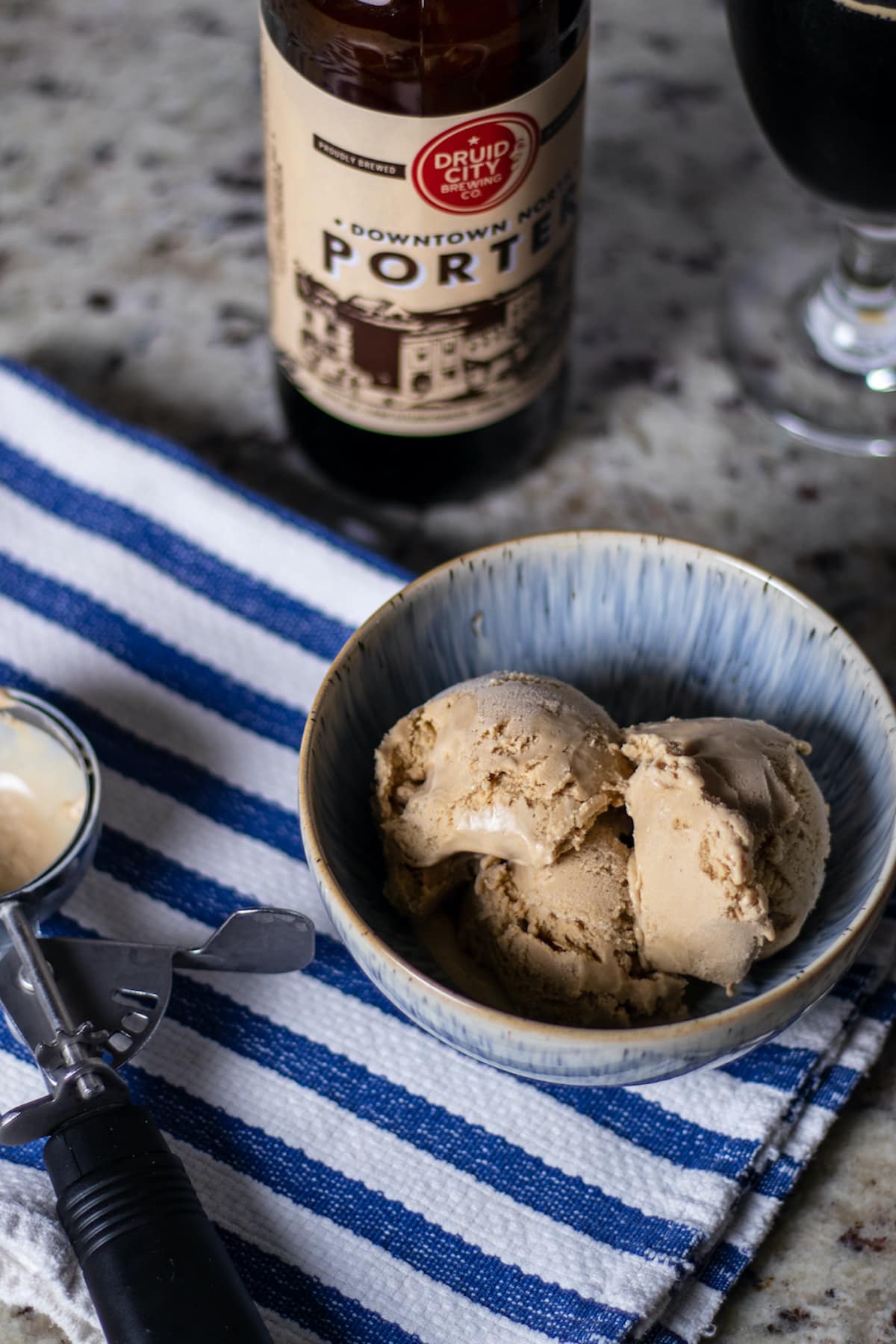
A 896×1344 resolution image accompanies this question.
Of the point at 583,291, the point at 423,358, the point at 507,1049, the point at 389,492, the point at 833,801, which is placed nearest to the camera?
the point at 507,1049

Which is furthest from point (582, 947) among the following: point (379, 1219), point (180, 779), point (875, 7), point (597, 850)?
point (875, 7)

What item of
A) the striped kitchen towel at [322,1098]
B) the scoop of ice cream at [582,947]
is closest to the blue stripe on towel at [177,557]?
the striped kitchen towel at [322,1098]

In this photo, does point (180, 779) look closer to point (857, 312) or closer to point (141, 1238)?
point (141, 1238)

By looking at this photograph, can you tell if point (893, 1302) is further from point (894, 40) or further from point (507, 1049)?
point (894, 40)

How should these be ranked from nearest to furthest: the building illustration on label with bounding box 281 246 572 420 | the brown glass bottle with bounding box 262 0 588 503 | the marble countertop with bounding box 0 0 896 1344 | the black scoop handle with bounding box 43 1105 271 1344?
the black scoop handle with bounding box 43 1105 271 1344 → the brown glass bottle with bounding box 262 0 588 503 → the building illustration on label with bounding box 281 246 572 420 → the marble countertop with bounding box 0 0 896 1344

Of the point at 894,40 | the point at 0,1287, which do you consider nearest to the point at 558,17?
the point at 894,40

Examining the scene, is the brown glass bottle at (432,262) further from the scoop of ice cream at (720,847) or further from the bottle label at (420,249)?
the scoop of ice cream at (720,847)

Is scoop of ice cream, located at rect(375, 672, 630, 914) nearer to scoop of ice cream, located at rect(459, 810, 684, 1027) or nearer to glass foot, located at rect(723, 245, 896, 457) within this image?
scoop of ice cream, located at rect(459, 810, 684, 1027)

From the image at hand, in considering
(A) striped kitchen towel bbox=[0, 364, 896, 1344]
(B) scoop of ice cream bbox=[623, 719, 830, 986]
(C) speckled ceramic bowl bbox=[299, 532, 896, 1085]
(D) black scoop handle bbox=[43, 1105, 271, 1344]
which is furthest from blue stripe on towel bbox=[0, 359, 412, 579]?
(D) black scoop handle bbox=[43, 1105, 271, 1344]
